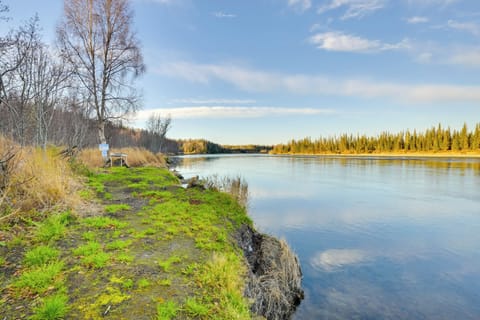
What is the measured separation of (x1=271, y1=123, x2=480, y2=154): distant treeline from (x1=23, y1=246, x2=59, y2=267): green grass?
255 ft

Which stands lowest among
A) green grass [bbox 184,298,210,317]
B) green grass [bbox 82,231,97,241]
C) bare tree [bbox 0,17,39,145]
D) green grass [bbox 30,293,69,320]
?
green grass [bbox 184,298,210,317]

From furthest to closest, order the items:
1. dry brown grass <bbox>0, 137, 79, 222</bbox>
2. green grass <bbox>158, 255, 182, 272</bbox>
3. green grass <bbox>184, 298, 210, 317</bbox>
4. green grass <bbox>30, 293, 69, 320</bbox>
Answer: dry brown grass <bbox>0, 137, 79, 222</bbox> < green grass <bbox>158, 255, 182, 272</bbox> < green grass <bbox>184, 298, 210, 317</bbox> < green grass <bbox>30, 293, 69, 320</bbox>

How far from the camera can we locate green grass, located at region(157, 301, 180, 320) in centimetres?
242

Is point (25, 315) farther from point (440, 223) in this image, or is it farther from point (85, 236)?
point (440, 223)

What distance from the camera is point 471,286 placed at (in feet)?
18.8

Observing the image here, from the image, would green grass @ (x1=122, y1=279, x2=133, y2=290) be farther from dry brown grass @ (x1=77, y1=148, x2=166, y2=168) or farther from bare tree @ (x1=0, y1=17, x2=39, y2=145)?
dry brown grass @ (x1=77, y1=148, x2=166, y2=168)

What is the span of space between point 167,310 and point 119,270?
3.53 feet

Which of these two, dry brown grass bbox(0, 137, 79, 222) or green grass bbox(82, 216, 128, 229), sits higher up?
dry brown grass bbox(0, 137, 79, 222)

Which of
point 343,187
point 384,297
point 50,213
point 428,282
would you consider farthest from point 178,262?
point 343,187

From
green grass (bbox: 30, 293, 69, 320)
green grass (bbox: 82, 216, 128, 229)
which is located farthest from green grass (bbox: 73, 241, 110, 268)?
green grass (bbox: 82, 216, 128, 229)

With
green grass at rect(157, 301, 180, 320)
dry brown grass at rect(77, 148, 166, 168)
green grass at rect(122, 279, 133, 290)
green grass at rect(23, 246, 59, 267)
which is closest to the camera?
green grass at rect(157, 301, 180, 320)

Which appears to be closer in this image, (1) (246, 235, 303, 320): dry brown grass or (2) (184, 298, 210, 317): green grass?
(2) (184, 298, 210, 317): green grass

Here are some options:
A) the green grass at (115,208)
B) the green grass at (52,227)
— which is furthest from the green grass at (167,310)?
the green grass at (115,208)

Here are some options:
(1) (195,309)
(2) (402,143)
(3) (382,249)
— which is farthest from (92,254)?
(2) (402,143)
